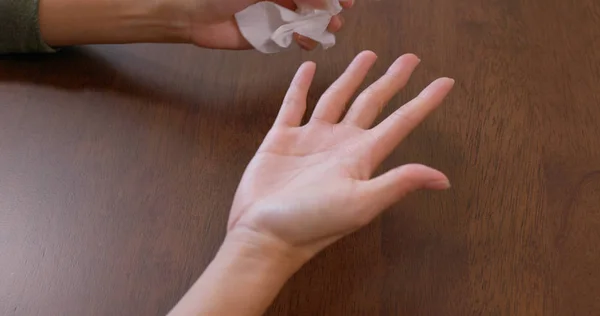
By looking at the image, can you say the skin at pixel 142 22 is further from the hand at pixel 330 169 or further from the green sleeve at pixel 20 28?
the hand at pixel 330 169

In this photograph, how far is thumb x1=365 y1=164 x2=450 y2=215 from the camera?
0.45 meters

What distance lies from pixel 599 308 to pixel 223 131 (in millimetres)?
392

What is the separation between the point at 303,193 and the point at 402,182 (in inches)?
3.2

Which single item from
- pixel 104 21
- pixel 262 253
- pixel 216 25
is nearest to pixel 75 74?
pixel 104 21

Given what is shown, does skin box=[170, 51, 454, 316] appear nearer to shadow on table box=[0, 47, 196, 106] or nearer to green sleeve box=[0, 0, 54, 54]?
shadow on table box=[0, 47, 196, 106]

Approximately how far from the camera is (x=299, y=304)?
499 mm

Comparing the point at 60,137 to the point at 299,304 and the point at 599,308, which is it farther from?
the point at 599,308

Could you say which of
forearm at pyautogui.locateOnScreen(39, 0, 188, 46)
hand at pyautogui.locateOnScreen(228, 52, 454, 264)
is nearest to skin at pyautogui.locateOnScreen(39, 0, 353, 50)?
forearm at pyautogui.locateOnScreen(39, 0, 188, 46)

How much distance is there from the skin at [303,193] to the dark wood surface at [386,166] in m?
0.05

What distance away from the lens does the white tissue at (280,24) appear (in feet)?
2.07

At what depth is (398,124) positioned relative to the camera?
1.66 feet

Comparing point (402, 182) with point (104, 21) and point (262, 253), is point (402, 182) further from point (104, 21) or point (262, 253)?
point (104, 21)

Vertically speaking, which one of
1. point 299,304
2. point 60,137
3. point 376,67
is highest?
point 376,67

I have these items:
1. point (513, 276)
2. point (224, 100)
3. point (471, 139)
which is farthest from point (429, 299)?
point (224, 100)
